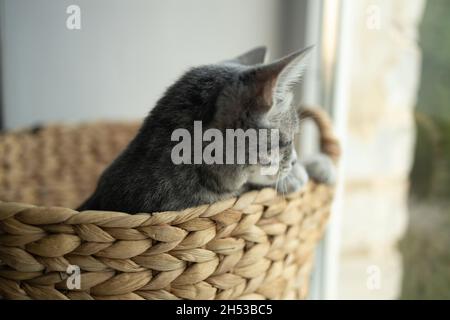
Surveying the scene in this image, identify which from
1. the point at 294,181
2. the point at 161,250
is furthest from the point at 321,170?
the point at 161,250

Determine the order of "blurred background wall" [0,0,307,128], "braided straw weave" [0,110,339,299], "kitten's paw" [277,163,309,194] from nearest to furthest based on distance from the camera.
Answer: "braided straw weave" [0,110,339,299]
"kitten's paw" [277,163,309,194]
"blurred background wall" [0,0,307,128]

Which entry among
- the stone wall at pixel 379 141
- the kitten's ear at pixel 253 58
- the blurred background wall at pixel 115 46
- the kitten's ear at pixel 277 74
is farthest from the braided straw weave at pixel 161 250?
the stone wall at pixel 379 141

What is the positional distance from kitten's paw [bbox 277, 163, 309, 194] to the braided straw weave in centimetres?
1

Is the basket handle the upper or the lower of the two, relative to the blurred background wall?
lower

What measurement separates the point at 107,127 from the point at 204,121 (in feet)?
2.16

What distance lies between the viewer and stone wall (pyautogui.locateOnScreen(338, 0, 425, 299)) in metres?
1.13

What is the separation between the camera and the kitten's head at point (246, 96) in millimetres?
600

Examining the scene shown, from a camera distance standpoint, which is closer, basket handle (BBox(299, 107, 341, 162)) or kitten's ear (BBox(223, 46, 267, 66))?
kitten's ear (BBox(223, 46, 267, 66))

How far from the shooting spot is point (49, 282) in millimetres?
576
